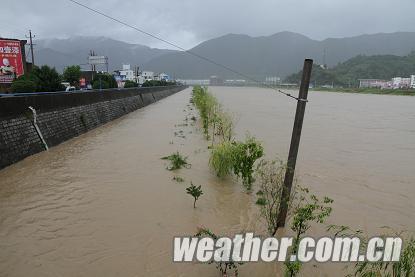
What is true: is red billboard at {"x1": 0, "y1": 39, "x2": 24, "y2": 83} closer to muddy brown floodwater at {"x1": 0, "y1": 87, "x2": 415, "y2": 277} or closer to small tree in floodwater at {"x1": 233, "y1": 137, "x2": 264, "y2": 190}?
muddy brown floodwater at {"x1": 0, "y1": 87, "x2": 415, "y2": 277}

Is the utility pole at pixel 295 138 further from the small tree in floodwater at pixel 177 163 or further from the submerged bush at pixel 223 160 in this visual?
the small tree in floodwater at pixel 177 163

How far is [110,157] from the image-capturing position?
12.6 m

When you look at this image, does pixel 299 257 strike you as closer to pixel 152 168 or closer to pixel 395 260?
pixel 395 260

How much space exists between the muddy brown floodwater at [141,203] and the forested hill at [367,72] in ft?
365

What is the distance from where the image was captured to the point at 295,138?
19.4 feet

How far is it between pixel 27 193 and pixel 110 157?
13.9ft

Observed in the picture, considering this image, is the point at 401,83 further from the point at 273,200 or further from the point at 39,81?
the point at 273,200

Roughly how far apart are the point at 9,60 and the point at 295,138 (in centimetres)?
2835

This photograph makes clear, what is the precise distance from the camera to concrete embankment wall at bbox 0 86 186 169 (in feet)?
36.1

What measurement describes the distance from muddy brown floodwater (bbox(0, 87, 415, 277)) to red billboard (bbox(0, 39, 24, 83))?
16316mm

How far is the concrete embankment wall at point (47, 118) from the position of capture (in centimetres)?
1099

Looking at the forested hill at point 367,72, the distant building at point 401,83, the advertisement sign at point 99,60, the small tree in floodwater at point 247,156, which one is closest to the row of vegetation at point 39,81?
the small tree in floodwater at point 247,156

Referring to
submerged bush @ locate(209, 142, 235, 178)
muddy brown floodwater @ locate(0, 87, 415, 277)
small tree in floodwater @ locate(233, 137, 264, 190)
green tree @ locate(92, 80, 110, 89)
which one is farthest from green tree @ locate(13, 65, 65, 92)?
small tree in floodwater @ locate(233, 137, 264, 190)

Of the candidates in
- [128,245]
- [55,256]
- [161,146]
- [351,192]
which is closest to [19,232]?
[55,256]
